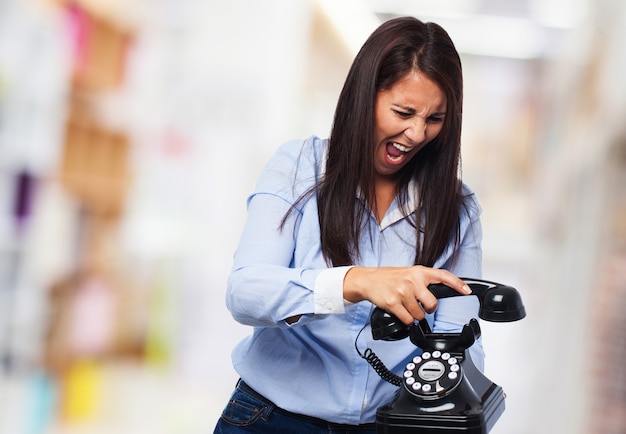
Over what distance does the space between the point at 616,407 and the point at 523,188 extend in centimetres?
502

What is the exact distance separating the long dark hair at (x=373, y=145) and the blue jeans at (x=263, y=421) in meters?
0.23

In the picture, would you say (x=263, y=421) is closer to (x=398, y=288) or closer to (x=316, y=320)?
(x=316, y=320)

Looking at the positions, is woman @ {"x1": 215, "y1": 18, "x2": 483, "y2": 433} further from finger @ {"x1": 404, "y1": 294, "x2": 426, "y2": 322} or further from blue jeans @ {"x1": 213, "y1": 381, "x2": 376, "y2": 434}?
finger @ {"x1": 404, "y1": 294, "x2": 426, "y2": 322}

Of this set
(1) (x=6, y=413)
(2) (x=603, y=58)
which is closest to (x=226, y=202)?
(1) (x=6, y=413)

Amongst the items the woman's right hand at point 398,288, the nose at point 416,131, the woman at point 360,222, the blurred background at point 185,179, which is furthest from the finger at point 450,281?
the blurred background at point 185,179

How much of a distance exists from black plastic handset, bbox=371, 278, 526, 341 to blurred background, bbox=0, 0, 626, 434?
13.0ft

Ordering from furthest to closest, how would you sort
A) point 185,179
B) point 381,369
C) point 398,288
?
1. point 185,179
2. point 381,369
3. point 398,288

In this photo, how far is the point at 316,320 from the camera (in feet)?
4.29

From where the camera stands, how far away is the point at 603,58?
495cm

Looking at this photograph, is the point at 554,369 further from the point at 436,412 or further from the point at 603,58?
the point at 436,412

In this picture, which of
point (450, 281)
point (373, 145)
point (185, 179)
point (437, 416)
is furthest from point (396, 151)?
point (185, 179)

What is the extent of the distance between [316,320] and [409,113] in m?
0.31

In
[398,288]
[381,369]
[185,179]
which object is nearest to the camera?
[398,288]

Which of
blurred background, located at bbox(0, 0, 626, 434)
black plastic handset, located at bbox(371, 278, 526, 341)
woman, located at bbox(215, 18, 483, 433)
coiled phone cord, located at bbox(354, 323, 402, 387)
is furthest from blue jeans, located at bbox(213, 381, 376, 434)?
blurred background, located at bbox(0, 0, 626, 434)
